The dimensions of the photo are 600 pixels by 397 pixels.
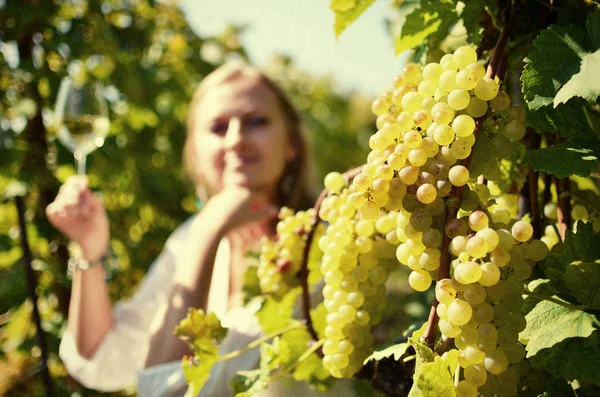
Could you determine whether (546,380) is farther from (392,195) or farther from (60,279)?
(60,279)

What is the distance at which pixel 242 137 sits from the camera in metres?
1.42

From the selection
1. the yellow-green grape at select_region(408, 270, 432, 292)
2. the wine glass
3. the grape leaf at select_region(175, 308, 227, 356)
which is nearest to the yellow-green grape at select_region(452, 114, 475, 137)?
the yellow-green grape at select_region(408, 270, 432, 292)

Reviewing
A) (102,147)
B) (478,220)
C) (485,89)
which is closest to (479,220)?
(478,220)

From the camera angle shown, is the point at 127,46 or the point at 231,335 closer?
the point at 231,335

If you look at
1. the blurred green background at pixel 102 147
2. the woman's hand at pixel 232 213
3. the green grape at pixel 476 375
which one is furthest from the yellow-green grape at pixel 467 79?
the blurred green background at pixel 102 147

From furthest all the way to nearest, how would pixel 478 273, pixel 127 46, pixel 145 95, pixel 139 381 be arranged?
pixel 145 95
pixel 127 46
pixel 139 381
pixel 478 273

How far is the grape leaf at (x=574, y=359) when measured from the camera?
1.32ft

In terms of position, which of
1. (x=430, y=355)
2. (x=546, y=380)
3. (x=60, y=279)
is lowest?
(x=60, y=279)

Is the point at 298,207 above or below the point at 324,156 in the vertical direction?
above

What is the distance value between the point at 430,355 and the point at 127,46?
77.4 inches

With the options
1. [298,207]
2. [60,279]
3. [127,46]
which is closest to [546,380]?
[298,207]

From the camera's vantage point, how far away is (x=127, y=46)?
2.07 metres

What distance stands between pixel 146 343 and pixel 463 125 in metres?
0.83

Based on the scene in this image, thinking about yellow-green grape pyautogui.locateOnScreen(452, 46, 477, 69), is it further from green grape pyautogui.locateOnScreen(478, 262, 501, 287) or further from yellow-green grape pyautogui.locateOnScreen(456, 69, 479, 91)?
green grape pyautogui.locateOnScreen(478, 262, 501, 287)
